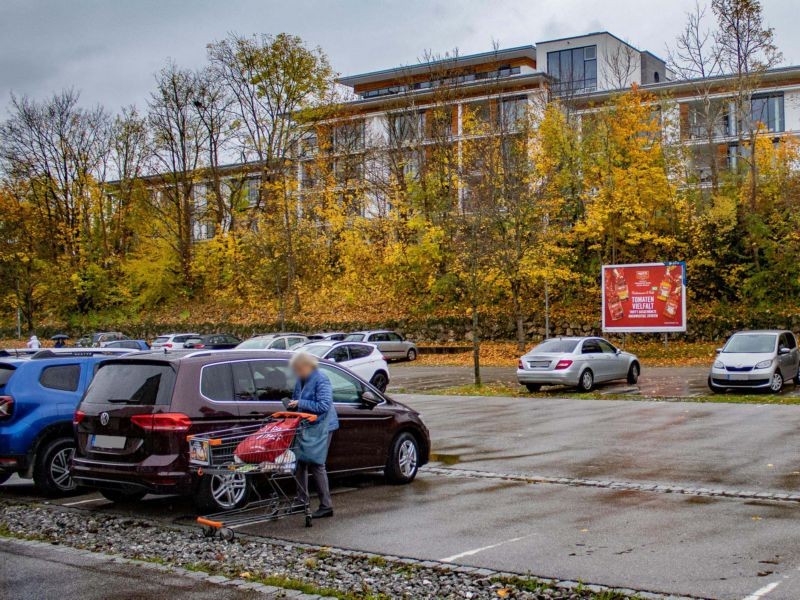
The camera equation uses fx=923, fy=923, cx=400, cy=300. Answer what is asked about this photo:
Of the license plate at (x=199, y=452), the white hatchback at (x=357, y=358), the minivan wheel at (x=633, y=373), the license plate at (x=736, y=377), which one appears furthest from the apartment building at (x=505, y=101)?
the license plate at (x=199, y=452)

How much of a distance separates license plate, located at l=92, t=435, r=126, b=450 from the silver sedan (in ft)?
56.5

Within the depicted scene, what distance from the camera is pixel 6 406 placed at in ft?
37.0

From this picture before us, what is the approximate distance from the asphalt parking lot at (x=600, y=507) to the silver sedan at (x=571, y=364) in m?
8.00

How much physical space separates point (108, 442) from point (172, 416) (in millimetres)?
905

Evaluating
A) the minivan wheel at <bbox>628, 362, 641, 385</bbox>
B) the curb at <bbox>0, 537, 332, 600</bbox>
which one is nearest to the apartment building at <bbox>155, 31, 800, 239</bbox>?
the minivan wheel at <bbox>628, 362, 641, 385</bbox>

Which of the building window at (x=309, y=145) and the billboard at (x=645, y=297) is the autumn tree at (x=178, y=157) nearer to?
the building window at (x=309, y=145)

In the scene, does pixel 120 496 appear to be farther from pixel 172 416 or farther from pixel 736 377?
pixel 736 377

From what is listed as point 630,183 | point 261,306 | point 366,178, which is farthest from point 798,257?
point 261,306

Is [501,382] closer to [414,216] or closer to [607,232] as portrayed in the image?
[607,232]

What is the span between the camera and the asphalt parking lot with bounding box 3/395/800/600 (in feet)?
23.9

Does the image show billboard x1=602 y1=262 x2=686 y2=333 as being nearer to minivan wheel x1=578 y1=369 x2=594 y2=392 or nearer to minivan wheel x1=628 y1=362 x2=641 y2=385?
minivan wheel x1=628 y1=362 x2=641 y2=385

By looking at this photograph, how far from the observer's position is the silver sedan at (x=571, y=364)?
25406mm

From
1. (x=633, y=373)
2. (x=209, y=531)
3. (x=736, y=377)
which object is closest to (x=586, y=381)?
(x=633, y=373)

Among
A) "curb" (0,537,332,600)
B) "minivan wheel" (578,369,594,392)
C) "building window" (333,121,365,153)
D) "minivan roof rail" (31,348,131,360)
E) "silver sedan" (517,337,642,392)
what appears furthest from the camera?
"building window" (333,121,365,153)
